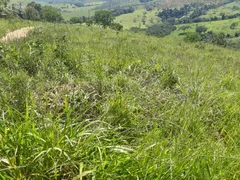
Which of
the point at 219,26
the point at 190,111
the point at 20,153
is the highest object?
the point at 20,153

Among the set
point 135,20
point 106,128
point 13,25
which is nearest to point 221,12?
point 135,20

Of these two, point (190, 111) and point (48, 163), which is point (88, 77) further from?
point (48, 163)

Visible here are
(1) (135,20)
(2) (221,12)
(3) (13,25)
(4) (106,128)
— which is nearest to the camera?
(4) (106,128)

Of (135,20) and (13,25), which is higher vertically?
(13,25)

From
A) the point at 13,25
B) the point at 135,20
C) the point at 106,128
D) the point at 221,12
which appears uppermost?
the point at 13,25

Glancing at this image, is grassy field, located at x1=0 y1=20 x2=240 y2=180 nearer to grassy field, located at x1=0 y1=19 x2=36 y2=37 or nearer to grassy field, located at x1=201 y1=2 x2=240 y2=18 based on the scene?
grassy field, located at x1=0 y1=19 x2=36 y2=37

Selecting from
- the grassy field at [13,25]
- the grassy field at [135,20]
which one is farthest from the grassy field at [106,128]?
the grassy field at [135,20]

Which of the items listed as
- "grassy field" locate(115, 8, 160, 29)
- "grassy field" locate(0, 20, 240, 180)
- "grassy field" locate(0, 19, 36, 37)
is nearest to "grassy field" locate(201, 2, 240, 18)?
"grassy field" locate(115, 8, 160, 29)

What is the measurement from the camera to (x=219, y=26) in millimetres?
92188

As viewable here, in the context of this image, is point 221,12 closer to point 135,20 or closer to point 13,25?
point 135,20

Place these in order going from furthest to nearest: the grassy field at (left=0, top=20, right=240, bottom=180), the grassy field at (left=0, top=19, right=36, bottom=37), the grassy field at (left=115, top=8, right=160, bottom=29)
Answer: the grassy field at (left=115, top=8, right=160, bottom=29), the grassy field at (left=0, top=19, right=36, bottom=37), the grassy field at (left=0, top=20, right=240, bottom=180)

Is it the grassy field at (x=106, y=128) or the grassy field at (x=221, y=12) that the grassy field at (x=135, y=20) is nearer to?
the grassy field at (x=221, y=12)

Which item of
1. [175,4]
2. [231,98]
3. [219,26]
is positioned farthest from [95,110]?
[175,4]

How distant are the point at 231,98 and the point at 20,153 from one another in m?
3.22
